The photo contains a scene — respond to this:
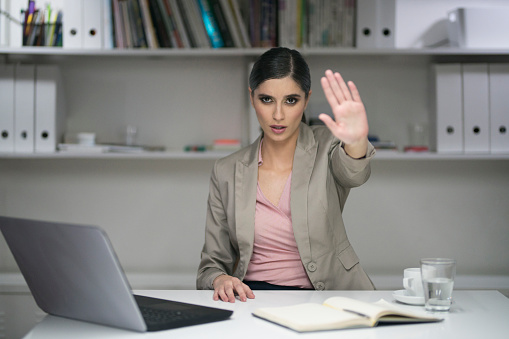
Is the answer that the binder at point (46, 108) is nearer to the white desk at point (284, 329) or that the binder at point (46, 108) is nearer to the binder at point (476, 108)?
the white desk at point (284, 329)

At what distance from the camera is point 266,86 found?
1878 millimetres

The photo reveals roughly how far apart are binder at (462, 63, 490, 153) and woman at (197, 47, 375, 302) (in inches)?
38.0

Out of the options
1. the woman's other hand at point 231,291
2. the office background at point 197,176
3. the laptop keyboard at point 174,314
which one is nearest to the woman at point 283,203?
the woman's other hand at point 231,291

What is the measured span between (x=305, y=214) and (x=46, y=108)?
4.77 feet

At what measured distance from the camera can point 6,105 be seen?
268 cm

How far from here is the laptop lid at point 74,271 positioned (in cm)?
103

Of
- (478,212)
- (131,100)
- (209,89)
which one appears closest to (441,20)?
(478,212)

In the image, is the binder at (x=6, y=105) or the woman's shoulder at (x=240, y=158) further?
the binder at (x=6, y=105)

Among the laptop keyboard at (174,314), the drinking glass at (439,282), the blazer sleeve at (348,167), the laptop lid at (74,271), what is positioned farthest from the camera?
the blazer sleeve at (348,167)

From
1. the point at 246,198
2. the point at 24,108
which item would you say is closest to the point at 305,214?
the point at 246,198

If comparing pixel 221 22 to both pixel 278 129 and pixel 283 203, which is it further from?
pixel 283 203

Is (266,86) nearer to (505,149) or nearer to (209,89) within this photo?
(209,89)

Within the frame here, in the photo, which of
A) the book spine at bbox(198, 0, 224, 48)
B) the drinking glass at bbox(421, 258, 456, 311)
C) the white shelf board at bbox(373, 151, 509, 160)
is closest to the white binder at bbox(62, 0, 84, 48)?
the book spine at bbox(198, 0, 224, 48)

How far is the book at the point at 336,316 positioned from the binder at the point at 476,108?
155 centimetres
